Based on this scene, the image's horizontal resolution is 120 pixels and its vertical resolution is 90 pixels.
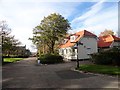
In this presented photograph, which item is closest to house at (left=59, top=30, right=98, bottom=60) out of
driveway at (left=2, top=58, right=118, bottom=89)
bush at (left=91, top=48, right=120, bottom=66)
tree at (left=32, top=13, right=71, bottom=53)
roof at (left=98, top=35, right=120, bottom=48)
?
tree at (left=32, top=13, right=71, bottom=53)

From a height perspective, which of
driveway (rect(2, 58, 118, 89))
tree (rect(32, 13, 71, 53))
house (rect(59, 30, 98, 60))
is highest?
tree (rect(32, 13, 71, 53))

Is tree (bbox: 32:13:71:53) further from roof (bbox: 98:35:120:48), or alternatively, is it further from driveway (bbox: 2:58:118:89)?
driveway (bbox: 2:58:118:89)

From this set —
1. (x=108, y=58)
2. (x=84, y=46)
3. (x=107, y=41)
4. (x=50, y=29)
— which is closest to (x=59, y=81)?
(x=108, y=58)

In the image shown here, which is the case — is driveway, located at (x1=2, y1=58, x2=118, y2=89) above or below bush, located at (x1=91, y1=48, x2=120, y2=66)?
below

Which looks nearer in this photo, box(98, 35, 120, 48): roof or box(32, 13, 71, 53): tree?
box(32, 13, 71, 53): tree

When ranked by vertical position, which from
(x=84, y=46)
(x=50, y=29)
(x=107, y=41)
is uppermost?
(x=50, y=29)

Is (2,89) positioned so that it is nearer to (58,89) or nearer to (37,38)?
(58,89)

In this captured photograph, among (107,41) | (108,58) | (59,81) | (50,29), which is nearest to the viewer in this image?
(59,81)

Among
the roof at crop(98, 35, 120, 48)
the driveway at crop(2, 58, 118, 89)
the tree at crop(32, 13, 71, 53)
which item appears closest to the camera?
the driveway at crop(2, 58, 118, 89)

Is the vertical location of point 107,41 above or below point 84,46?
above

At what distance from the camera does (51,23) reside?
47.2 metres

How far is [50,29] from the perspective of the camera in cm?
4666

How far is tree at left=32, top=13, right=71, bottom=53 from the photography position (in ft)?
154

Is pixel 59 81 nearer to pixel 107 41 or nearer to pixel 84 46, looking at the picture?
pixel 84 46
